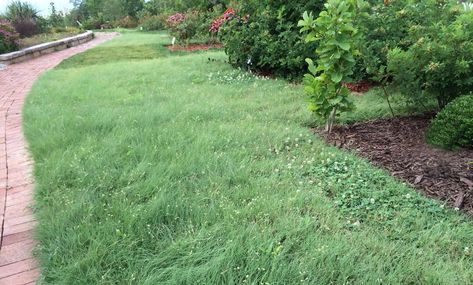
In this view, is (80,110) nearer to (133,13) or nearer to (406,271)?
(406,271)

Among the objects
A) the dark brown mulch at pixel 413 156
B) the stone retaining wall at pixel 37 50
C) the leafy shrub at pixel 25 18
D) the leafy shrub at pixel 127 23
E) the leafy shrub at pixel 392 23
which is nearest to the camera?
the dark brown mulch at pixel 413 156

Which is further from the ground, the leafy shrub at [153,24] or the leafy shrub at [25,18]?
the leafy shrub at [25,18]

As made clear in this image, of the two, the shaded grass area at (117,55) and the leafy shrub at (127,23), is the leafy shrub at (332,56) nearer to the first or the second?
the shaded grass area at (117,55)

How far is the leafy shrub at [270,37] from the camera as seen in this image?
630 cm

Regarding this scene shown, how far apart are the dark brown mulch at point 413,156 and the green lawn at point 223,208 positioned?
17 cm

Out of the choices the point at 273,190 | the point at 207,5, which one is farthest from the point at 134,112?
the point at 207,5

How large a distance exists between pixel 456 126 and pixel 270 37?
401 centimetres

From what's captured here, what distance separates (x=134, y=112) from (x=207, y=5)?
1042 cm

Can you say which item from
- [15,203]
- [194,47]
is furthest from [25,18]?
[15,203]

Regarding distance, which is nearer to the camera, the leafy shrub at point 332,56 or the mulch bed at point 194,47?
the leafy shrub at point 332,56

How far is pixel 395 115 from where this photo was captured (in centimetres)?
424

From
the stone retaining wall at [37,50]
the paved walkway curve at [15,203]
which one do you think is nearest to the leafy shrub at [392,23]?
the paved walkway curve at [15,203]

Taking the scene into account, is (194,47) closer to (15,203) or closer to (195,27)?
(195,27)

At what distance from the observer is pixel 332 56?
3.50m
